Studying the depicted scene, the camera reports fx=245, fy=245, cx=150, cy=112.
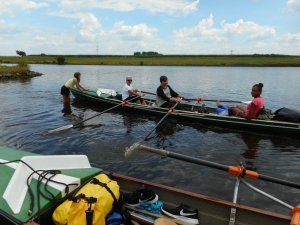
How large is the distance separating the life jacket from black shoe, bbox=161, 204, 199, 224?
925mm

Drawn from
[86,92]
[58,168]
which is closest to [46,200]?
[58,168]

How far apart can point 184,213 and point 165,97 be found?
28.3 feet

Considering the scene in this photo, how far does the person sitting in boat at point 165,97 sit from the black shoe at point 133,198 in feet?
26.6

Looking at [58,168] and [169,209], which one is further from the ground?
[58,168]

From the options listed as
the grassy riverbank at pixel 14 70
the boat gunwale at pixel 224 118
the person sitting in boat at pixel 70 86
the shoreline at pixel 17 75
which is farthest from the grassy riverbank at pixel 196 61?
the boat gunwale at pixel 224 118

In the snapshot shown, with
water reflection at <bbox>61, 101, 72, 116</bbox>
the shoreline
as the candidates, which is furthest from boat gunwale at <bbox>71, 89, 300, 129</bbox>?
the shoreline

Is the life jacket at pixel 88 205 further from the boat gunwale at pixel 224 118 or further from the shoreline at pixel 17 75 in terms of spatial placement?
the shoreline at pixel 17 75

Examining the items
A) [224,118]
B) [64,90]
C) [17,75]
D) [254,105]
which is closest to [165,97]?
[224,118]

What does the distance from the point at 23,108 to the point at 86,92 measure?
4.14m

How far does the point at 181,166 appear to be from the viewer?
25.2ft

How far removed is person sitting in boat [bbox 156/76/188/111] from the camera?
1212cm

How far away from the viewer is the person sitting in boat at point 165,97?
12.1 meters

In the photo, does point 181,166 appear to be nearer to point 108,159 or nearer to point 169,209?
point 108,159

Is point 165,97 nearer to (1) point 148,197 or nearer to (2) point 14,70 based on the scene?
(1) point 148,197
